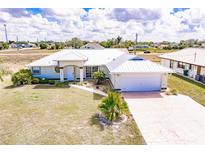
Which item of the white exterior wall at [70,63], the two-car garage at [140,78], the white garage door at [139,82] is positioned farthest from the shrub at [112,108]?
the white exterior wall at [70,63]

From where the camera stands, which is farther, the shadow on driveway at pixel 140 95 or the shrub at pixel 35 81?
the shrub at pixel 35 81

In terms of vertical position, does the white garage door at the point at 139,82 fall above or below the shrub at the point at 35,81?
above

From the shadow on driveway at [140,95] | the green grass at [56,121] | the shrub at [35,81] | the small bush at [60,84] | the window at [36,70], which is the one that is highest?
the window at [36,70]

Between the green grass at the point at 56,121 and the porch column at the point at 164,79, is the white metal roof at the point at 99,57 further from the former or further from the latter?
the porch column at the point at 164,79

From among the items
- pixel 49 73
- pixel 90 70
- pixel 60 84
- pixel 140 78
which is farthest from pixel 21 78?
pixel 140 78

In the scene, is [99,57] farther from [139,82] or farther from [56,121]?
[56,121]

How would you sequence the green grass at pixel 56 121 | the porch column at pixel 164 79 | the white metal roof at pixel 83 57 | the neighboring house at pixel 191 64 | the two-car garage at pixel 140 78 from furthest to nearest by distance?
the neighboring house at pixel 191 64 < the white metal roof at pixel 83 57 < the porch column at pixel 164 79 < the two-car garage at pixel 140 78 < the green grass at pixel 56 121

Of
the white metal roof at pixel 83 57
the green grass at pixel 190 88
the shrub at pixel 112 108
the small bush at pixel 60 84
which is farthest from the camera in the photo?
the white metal roof at pixel 83 57
